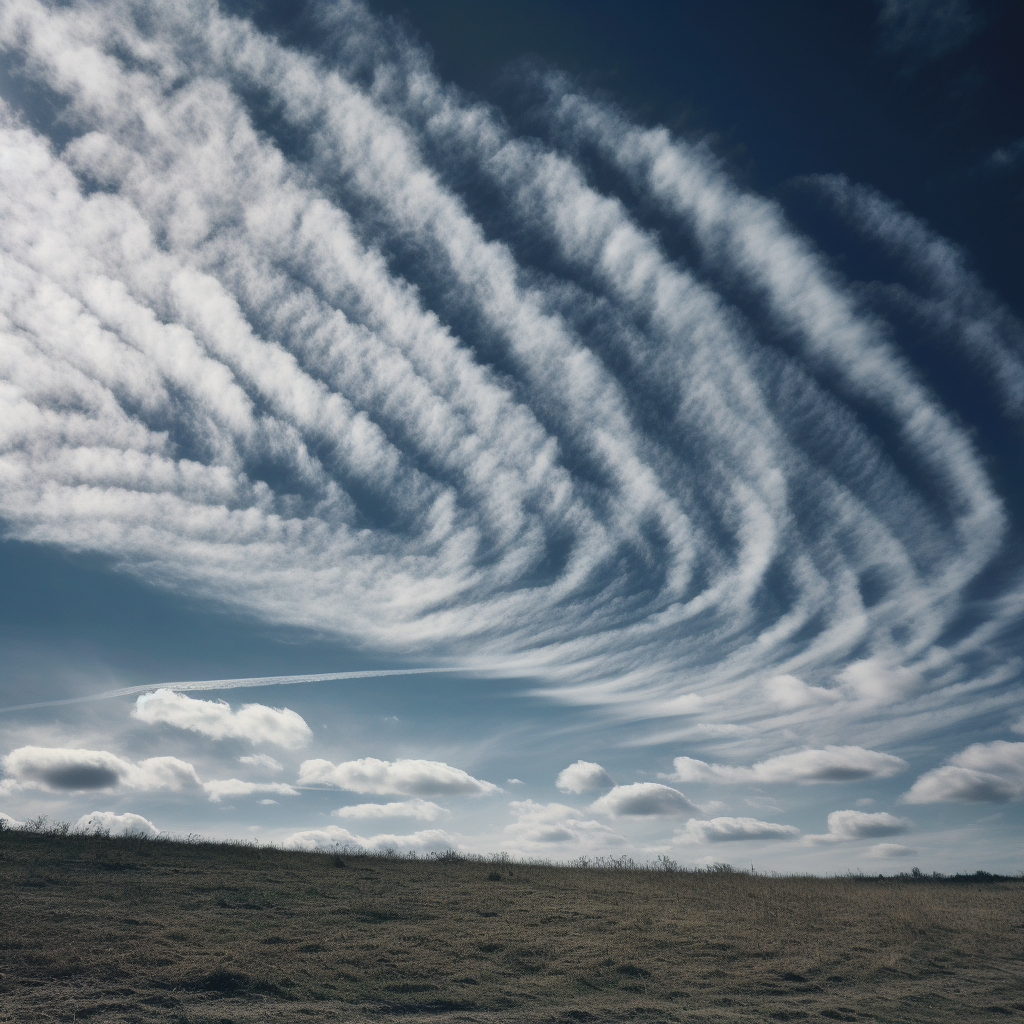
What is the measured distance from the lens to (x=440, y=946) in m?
14.4

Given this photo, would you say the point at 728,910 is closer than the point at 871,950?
No

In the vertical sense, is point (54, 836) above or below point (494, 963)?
above

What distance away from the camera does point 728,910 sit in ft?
67.3

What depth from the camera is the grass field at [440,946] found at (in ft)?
35.7

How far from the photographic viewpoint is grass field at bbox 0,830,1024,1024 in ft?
35.7

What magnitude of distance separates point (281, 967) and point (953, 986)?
13.4 metres

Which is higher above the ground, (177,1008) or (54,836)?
(54,836)

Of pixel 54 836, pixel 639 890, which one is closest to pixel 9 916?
pixel 54 836

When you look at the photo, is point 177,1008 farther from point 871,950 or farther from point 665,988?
point 871,950

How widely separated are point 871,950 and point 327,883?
14.3m

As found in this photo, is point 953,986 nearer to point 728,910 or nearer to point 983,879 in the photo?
point 728,910

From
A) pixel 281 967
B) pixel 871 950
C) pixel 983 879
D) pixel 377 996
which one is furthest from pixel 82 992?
pixel 983 879

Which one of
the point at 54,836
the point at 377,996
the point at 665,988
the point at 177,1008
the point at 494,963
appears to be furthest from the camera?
the point at 54,836

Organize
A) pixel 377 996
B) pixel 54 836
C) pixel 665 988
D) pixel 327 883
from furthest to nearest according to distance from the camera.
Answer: pixel 54 836
pixel 327 883
pixel 665 988
pixel 377 996
